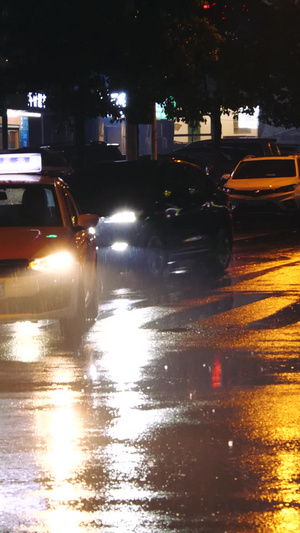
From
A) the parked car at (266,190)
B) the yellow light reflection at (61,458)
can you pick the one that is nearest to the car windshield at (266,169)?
the parked car at (266,190)

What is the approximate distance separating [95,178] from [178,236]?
1.63 metres

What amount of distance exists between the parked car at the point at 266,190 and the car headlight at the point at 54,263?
52.1 feet

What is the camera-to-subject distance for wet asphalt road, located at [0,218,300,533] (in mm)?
5789

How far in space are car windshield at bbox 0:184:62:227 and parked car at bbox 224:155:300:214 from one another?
15.0 metres

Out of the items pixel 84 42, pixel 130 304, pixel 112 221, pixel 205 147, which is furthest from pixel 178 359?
pixel 205 147

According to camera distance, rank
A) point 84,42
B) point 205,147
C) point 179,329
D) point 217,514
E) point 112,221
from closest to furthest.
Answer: point 217,514 → point 179,329 → point 112,221 → point 84,42 → point 205,147

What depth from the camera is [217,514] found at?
571 centimetres

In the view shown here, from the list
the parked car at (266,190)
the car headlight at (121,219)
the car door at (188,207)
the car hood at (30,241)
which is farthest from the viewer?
the parked car at (266,190)

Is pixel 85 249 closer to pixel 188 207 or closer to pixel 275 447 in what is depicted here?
pixel 275 447

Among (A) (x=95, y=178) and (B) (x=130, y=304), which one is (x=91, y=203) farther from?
(B) (x=130, y=304)

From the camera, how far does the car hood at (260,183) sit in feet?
87.8

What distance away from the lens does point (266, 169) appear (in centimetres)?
2806

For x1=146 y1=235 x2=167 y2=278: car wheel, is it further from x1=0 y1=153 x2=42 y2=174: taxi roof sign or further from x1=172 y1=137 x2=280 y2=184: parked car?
x1=172 y1=137 x2=280 y2=184: parked car

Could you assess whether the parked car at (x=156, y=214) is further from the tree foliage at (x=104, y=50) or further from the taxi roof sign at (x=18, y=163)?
the tree foliage at (x=104, y=50)
